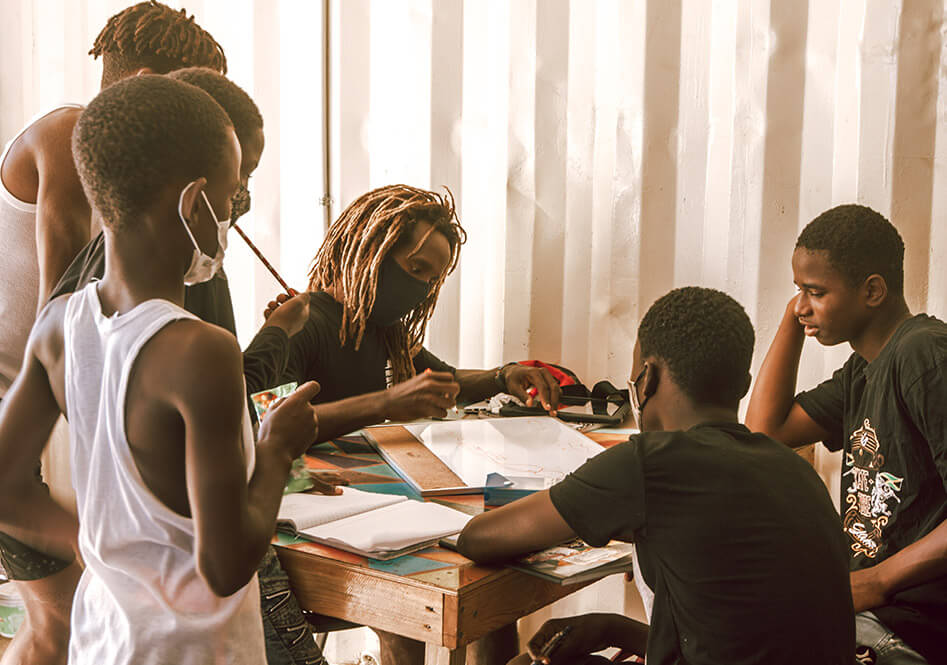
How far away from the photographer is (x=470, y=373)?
9.09 ft

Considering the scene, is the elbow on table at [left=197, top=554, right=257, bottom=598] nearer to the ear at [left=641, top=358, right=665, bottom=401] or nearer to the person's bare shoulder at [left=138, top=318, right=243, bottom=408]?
the person's bare shoulder at [left=138, top=318, right=243, bottom=408]

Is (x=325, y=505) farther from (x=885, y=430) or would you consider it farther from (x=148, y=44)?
(x=885, y=430)

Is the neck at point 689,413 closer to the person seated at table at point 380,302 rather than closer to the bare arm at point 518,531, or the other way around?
the bare arm at point 518,531

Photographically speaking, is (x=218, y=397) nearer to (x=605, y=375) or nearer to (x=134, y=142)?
(x=134, y=142)

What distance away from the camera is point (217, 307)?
1.58 metres

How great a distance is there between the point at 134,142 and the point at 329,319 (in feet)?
4.96

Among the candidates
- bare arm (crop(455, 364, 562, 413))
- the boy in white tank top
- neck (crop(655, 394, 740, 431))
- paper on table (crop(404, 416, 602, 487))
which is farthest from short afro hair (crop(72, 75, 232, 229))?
bare arm (crop(455, 364, 562, 413))

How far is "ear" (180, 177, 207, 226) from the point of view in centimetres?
102

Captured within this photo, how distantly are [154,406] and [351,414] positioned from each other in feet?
3.99

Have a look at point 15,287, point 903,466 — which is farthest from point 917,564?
point 15,287

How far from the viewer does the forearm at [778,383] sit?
7.69 ft

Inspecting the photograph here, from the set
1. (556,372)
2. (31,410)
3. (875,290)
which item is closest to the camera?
A: (31,410)

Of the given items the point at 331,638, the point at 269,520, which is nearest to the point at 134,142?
the point at 269,520

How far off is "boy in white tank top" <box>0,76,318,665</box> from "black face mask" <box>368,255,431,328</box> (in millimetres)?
1432
